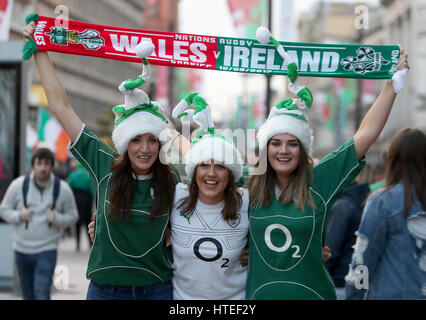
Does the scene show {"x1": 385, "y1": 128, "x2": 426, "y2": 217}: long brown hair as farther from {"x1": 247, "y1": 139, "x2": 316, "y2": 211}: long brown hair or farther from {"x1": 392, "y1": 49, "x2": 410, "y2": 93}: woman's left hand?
{"x1": 247, "y1": 139, "x2": 316, "y2": 211}: long brown hair

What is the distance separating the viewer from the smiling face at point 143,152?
485 centimetres

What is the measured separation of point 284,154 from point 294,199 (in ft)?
0.98

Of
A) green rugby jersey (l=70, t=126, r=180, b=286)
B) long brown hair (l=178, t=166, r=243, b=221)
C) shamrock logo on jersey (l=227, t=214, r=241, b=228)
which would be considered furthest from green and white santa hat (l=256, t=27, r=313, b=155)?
A: green rugby jersey (l=70, t=126, r=180, b=286)

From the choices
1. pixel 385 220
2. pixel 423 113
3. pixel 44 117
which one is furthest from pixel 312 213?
pixel 423 113

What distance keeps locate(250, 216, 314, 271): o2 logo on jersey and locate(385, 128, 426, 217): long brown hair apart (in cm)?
89

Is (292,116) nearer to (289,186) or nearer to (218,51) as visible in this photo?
(289,186)

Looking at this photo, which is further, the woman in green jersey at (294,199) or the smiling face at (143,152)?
the smiling face at (143,152)

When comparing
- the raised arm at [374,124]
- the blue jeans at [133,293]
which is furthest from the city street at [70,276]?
the raised arm at [374,124]

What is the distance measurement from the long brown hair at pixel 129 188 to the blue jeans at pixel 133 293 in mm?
428

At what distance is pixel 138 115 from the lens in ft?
16.4

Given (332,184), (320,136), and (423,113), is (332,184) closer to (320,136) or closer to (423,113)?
(423,113)

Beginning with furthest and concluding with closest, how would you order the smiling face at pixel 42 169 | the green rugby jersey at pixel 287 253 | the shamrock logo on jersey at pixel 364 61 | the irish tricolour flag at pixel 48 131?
the irish tricolour flag at pixel 48 131 → the smiling face at pixel 42 169 → the shamrock logo on jersey at pixel 364 61 → the green rugby jersey at pixel 287 253

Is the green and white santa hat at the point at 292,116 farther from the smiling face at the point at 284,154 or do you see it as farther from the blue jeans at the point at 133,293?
the blue jeans at the point at 133,293

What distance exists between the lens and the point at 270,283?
15.0 feet
